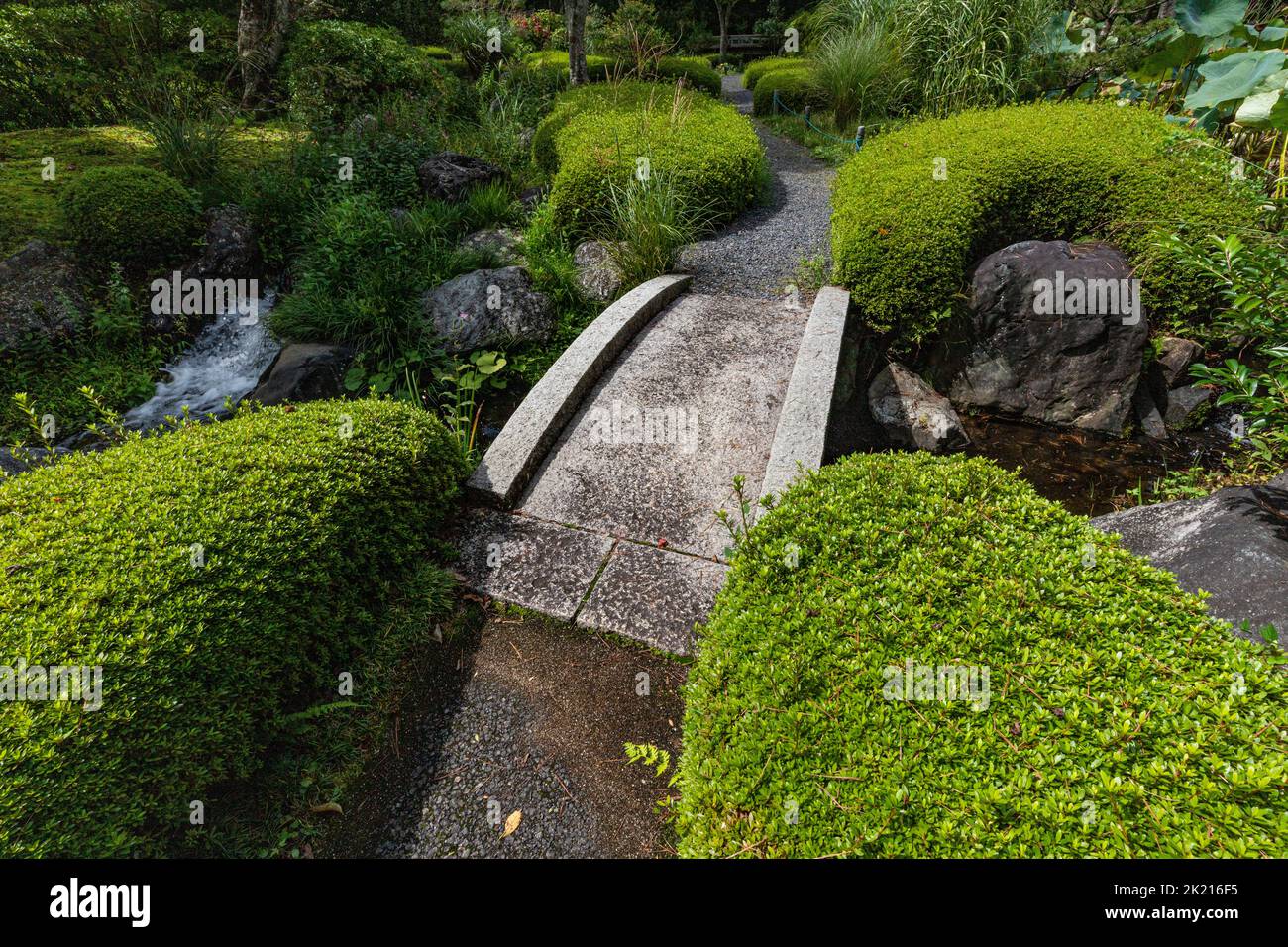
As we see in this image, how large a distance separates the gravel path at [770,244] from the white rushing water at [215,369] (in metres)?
4.74

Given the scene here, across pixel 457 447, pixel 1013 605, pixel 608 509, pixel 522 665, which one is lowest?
pixel 522 665

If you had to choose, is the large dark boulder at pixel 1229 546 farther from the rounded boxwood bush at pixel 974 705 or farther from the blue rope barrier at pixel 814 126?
the blue rope barrier at pixel 814 126

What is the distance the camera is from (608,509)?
3973 mm

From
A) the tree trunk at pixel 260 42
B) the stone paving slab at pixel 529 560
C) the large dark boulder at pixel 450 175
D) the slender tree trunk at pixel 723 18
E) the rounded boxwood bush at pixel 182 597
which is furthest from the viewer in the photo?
the slender tree trunk at pixel 723 18

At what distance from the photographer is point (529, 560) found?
3.66 meters

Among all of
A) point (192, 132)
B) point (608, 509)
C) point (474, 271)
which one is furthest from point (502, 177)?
point (608, 509)

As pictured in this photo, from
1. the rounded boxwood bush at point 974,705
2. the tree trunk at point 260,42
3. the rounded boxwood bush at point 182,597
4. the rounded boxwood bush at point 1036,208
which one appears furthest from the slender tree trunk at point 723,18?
the rounded boxwood bush at point 974,705

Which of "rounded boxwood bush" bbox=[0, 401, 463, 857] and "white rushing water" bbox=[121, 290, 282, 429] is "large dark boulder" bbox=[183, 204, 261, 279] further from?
"rounded boxwood bush" bbox=[0, 401, 463, 857]

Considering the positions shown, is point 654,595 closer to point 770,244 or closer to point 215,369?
point 770,244

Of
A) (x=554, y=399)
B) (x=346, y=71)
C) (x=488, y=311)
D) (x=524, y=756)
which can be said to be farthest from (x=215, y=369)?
(x=346, y=71)

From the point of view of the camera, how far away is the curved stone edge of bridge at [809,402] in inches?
149

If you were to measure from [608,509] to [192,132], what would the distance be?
763 centimetres

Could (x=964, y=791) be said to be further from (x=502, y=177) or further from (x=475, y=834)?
(x=502, y=177)

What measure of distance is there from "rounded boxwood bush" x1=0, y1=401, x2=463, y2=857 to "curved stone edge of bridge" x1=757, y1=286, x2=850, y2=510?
230cm
